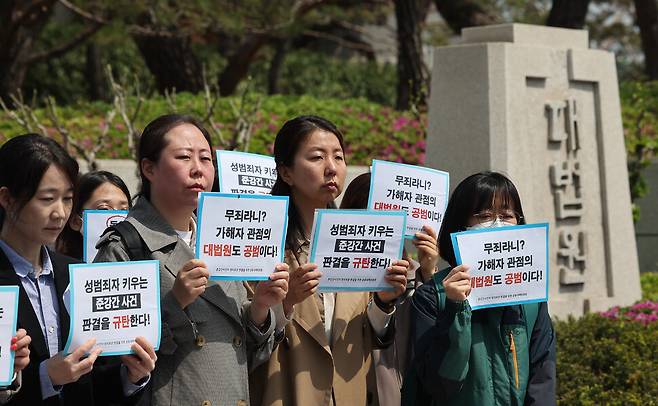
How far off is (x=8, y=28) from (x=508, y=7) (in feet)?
46.9

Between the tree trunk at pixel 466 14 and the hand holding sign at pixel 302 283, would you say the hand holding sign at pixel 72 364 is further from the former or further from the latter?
the tree trunk at pixel 466 14

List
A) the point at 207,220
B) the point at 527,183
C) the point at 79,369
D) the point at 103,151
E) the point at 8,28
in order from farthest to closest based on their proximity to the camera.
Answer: the point at 8,28
the point at 103,151
the point at 527,183
the point at 207,220
the point at 79,369

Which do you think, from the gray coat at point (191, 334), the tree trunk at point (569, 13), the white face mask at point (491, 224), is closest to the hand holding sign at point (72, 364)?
the gray coat at point (191, 334)

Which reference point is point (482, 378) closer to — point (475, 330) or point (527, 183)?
point (475, 330)

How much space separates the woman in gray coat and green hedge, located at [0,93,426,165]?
7.29 meters

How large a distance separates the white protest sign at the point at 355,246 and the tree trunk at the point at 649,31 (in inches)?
535

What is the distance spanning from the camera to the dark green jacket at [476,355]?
356 cm

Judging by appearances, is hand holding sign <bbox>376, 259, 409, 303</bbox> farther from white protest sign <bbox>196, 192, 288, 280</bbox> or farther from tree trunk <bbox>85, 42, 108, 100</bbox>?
tree trunk <bbox>85, 42, 108, 100</bbox>

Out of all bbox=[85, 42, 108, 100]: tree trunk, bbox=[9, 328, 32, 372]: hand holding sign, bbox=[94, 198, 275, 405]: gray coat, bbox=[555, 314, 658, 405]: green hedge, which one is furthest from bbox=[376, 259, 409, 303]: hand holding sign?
bbox=[85, 42, 108, 100]: tree trunk

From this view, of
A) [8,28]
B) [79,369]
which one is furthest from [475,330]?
[8,28]

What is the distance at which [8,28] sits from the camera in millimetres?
11648

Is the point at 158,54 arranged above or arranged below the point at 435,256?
above

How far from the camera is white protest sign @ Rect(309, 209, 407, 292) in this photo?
3.70 meters

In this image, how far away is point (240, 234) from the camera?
3.47m
